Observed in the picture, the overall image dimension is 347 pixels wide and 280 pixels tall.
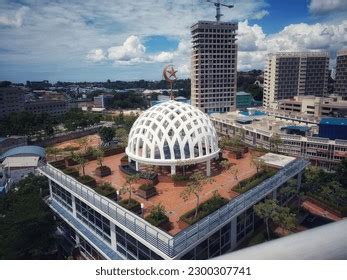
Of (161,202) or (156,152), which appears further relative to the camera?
(156,152)

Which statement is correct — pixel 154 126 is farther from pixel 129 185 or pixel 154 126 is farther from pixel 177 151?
pixel 129 185

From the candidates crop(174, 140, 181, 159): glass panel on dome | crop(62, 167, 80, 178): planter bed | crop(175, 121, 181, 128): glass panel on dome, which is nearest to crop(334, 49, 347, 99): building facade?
crop(175, 121, 181, 128): glass panel on dome

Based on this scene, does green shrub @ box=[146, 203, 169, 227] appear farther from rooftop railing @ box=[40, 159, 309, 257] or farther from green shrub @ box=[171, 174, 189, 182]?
green shrub @ box=[171, 174, 189, 182]

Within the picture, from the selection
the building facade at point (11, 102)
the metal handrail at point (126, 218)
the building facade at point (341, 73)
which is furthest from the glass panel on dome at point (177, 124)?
the building facade at point (341, 73)

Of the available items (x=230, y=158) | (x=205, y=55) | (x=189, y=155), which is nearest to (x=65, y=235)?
(x=189, y=155)

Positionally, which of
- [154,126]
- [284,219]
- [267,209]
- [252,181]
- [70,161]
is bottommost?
[284,219]

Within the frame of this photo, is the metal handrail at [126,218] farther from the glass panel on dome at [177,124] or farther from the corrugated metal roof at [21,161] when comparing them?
the corrugated metal roof at [21,161]

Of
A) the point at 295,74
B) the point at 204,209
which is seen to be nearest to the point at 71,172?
the point at 204,209
